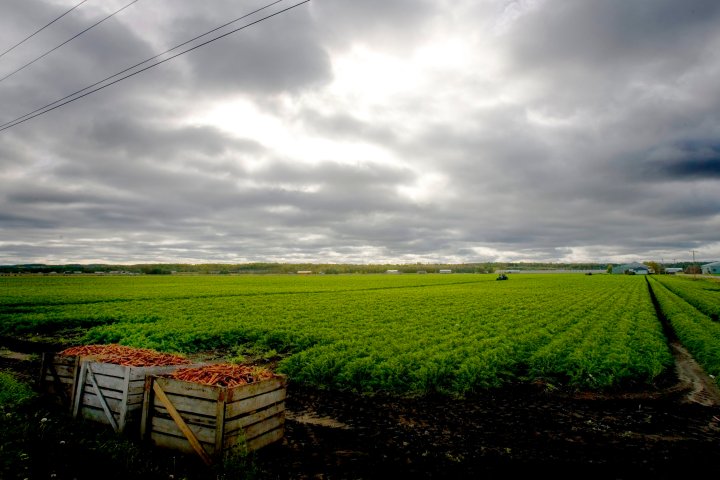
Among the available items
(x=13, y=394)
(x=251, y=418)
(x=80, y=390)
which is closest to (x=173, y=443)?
(x=251, y=418)

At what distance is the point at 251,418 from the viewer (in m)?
7.60

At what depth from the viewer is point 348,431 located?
9.59 meters

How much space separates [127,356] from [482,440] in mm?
8832

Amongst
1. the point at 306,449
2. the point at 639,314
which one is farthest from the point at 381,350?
the point at 639,314

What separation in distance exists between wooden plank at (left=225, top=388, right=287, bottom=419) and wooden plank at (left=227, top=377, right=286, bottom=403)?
0.08 metres

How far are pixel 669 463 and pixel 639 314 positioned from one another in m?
27.9

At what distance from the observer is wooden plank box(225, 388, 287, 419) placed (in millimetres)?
7186

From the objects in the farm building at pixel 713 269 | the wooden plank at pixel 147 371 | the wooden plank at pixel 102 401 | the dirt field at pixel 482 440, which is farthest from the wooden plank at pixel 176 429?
the farm building at pixel 713 269

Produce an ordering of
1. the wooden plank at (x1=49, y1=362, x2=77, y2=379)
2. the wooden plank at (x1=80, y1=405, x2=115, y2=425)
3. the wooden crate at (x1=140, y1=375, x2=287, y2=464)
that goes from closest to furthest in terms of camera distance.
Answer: the wooden crate at (x1=140, y1=375, x2=287, y2=464) < the wooden plank at (x1=80, y1=405, x2=115, y2=425) < the wooden plank at (x1=49, y1=362, x2=77, y2=379)

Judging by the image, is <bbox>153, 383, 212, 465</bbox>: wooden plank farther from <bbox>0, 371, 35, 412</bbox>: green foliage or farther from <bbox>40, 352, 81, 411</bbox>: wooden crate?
<bbox>0, 371, 35, 412</bbox>: green foliage

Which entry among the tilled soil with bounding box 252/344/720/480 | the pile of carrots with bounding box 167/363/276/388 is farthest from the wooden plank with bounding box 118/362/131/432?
the tilled soil with bounding box 252/344/720/480

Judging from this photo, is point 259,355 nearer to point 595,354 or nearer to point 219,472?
point 219,472

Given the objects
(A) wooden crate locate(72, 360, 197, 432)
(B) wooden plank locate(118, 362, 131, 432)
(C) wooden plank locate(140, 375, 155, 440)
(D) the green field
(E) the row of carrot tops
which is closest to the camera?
(E) the row of carrot tops

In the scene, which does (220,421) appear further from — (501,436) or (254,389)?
(501,436)
